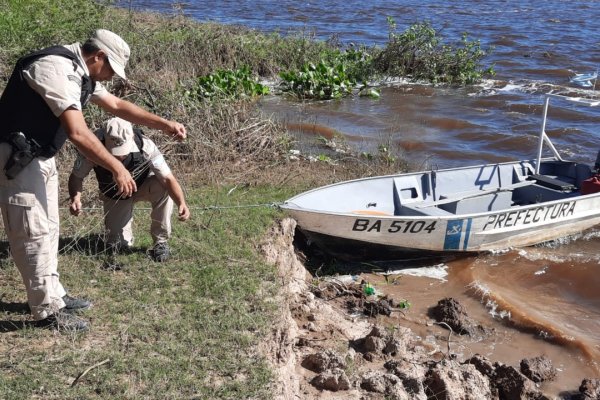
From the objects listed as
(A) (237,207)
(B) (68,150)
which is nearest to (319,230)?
(A) (237,207)

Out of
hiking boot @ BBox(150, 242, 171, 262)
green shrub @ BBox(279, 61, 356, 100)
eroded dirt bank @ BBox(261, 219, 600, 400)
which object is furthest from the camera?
green shrub @ BBox(279, 61, 356, 100)

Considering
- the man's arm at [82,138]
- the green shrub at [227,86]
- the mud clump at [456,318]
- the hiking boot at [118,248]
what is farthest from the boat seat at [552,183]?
the man's arm at [82,138]

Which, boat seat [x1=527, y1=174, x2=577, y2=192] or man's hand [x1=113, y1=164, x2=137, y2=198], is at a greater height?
man's hand [x1=113, y1=164, x2=137, y2=198]

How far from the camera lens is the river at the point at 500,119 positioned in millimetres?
7504

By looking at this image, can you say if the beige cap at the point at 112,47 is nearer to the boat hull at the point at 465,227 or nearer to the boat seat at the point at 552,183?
Result: the boat hull at the point at 465,227

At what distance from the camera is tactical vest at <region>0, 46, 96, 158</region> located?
14.4 feet

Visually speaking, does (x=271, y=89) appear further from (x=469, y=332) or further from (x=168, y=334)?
(x=168, y=334)

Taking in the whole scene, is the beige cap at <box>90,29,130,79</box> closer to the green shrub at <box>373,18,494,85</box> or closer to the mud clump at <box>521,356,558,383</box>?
the mud clump at <box>521,356,558,383</box>

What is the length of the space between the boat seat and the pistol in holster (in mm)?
7264

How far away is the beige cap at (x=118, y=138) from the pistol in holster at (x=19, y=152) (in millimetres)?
1267

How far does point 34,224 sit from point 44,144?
0.52 meters

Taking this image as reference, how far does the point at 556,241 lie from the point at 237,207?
4694mm

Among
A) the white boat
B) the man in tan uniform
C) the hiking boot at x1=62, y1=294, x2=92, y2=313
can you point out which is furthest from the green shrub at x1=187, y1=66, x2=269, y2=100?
the man in tan uniform

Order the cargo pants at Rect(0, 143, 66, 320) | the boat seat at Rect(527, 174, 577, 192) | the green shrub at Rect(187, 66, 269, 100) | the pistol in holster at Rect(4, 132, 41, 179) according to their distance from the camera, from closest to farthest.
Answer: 1. the pistol in holster at Rect(4, 132, 41, 179)
2. the cargo pants at Rect(0, 143, 66, 320)
3. the boat seat at Rect(527, 174, 577, 192)
4. the green shrub at Rect(187, 66, 269, 100)
